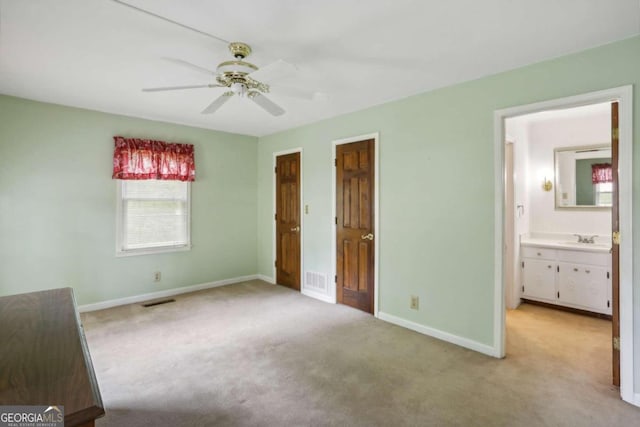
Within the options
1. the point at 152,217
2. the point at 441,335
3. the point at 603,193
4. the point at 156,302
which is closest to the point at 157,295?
the point at 156,302

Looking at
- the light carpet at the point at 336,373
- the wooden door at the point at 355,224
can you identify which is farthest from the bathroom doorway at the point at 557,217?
A: the wooden door at the point at 355,224

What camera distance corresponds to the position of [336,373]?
8.26 feet

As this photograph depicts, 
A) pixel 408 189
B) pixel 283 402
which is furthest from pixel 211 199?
pixel 283 402

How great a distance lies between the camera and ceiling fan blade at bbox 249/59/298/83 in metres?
1.89

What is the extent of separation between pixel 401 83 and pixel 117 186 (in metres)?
3.69

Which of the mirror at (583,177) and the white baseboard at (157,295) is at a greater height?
the mirror at (583,177)

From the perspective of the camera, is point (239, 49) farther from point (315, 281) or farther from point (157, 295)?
point (157, 295)

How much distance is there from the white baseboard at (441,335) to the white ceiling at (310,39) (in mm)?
2433

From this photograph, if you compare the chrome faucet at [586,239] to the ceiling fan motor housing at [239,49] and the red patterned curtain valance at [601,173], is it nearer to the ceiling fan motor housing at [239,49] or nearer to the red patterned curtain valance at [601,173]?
the red patterned curtain valance at [601,173]

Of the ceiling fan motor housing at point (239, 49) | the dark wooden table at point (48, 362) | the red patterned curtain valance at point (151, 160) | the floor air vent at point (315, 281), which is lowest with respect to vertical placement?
the floor air vent at point (315, 281)

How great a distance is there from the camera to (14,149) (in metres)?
3.44

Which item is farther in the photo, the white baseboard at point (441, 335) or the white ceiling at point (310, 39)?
the white baseboard at point (441, 335)

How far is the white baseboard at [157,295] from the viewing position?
3947mm

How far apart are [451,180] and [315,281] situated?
239 cm
